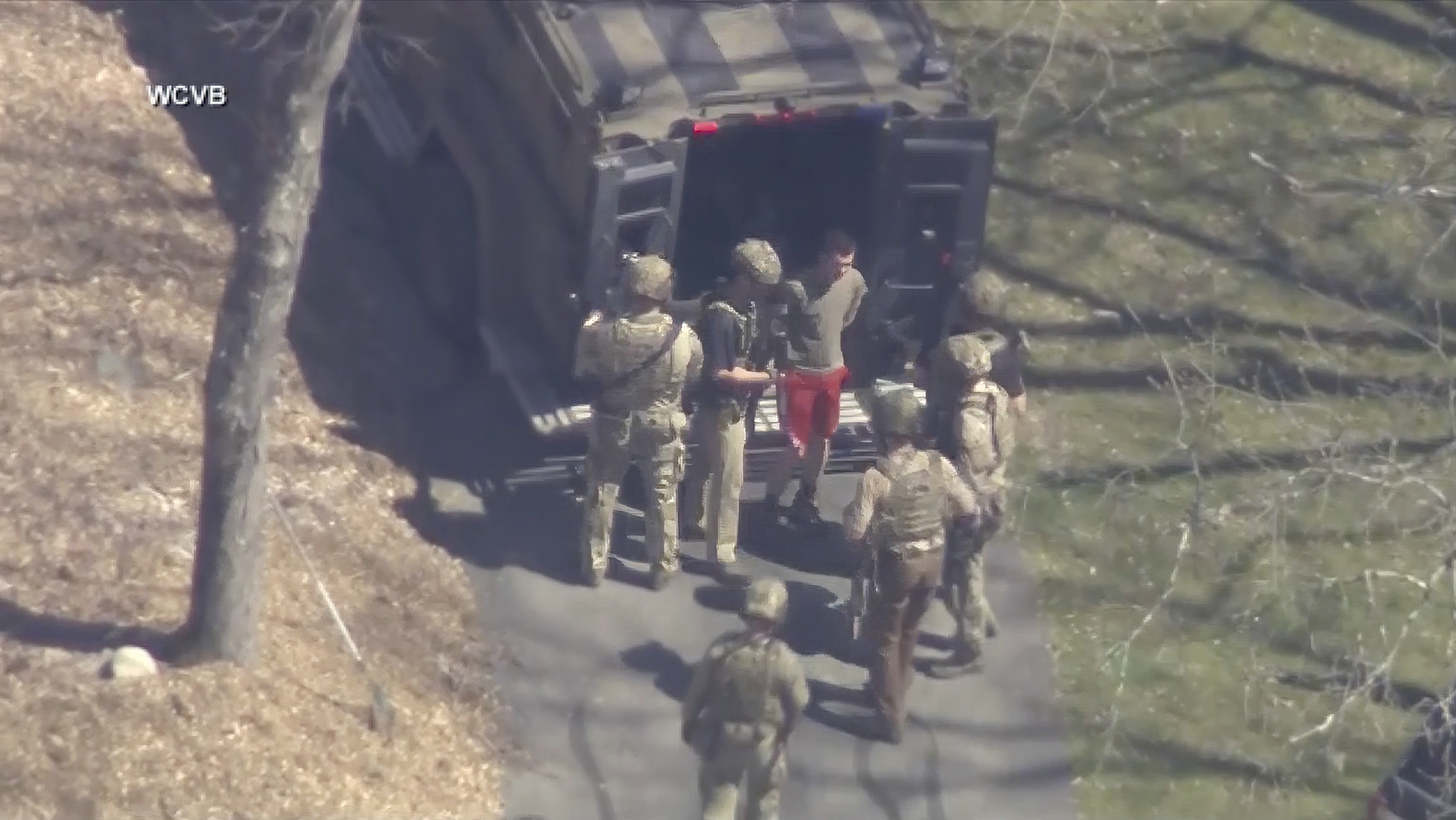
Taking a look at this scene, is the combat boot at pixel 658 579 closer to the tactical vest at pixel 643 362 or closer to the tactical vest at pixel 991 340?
the tactical vest at pixel 643 362

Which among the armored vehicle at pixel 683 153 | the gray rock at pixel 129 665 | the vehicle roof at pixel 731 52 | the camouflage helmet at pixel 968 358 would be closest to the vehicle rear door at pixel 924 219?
the armored vehicle at pixel 683 153

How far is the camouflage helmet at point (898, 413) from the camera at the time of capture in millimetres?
8672

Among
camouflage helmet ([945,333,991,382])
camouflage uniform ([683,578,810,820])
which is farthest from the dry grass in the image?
camouflage helmet ([945,333,991,382])

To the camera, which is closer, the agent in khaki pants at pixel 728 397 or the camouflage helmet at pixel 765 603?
the camouflage helmet at pixel 765 603

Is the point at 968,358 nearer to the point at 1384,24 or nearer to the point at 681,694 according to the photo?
the point at 681,694

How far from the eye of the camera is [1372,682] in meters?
7.18

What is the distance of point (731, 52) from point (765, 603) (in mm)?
3595

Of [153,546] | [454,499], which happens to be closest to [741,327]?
[454,499]

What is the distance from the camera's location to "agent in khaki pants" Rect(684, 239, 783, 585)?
9.64m

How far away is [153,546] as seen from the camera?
927 centimetres

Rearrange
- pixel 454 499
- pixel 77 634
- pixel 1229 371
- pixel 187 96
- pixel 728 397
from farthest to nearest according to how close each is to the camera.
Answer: pixel 187 96, pixel 1229 371, pixel 454 499, pixel 728 397, pixel 77 634

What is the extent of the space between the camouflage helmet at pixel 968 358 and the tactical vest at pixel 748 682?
2.00 m

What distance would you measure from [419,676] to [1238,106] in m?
7.85

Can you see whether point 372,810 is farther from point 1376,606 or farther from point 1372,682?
point 1376,606
